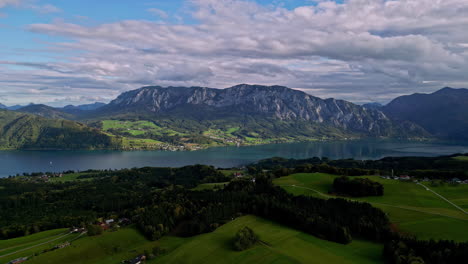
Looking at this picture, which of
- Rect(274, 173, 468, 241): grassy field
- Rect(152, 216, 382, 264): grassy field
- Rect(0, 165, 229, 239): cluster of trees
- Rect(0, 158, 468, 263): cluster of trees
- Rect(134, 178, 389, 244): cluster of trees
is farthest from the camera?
Rect(0, 165, 229, 239): cluster of trees

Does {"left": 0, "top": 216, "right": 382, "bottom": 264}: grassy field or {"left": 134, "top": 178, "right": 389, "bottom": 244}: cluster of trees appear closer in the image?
{"left": 0, "top": 216, "right": 382, "bottom": 264}: grassy field

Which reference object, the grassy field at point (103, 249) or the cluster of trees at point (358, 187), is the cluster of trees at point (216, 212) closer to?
the cluster of trees at point (358, 187)

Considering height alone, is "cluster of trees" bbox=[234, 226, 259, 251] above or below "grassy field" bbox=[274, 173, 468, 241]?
below

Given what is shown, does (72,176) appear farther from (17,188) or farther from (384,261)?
(384,261)

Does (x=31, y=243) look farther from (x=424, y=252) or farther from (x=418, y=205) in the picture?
(x=418, y=205)

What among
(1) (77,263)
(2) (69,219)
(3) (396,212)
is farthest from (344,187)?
(2) (69,219)

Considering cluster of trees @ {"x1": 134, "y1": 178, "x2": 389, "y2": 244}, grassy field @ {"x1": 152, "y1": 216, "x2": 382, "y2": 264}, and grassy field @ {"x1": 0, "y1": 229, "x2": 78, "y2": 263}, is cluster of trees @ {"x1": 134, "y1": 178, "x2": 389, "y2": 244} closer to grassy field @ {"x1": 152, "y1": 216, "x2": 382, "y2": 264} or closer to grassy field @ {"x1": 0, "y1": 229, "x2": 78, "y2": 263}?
grassy field @ {"x1": 152, "y1": 216, "x2": 382, "y2": 264}

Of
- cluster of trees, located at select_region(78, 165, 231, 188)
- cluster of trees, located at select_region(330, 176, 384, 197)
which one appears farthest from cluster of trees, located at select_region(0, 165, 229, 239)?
cluster of trees, located at select_region(330, 176, 384, 197)

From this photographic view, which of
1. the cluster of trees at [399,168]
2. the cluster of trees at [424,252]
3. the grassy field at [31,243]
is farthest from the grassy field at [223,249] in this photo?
the cluster of trees at [399,168]
